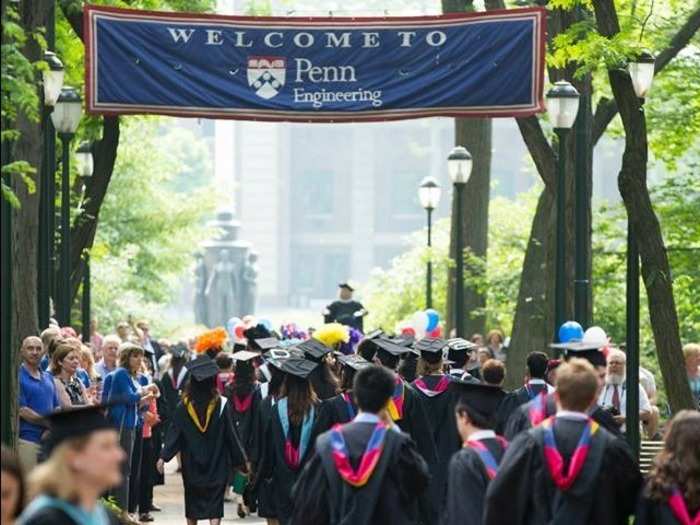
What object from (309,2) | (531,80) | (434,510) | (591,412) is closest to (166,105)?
(531,80)

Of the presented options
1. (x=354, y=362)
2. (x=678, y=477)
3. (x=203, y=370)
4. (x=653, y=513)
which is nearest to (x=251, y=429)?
(x=203, y=370)

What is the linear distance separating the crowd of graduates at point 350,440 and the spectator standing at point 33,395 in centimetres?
2

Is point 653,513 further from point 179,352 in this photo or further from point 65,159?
point 179,352

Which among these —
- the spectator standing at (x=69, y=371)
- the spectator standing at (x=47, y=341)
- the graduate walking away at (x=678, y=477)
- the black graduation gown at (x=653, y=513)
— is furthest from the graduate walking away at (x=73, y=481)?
the spectator standing at (x=47, y=341)

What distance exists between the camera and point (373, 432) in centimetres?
1193

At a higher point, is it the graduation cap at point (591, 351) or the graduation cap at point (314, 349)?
the graduation cap at point (591, 351)

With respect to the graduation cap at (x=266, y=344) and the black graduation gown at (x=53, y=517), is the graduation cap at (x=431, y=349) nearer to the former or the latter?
the graduation cap at (x=266, y=344)

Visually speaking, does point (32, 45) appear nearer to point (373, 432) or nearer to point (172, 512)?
point (172, 512)

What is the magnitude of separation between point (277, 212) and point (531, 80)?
10018 cm

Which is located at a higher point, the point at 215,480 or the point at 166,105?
the point at 166,105

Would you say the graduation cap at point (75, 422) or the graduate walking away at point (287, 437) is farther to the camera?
the graduate walking away at point (287, 437)

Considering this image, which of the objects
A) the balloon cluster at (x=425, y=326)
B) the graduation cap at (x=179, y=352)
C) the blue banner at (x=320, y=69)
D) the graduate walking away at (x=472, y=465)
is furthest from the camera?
the balloon cluster at (x=425, y=326)

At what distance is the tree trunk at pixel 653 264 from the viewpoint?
18344 mm

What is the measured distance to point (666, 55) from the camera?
1042 inches
